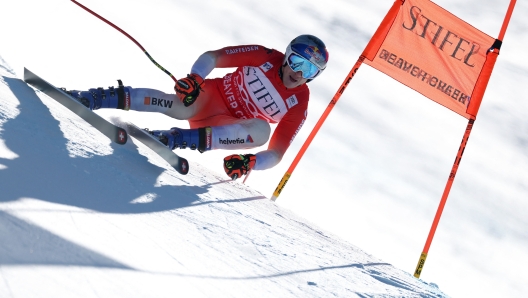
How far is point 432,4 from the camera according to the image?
6395 millimetres

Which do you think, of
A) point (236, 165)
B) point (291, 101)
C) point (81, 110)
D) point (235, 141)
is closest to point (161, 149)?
point (81, 110)

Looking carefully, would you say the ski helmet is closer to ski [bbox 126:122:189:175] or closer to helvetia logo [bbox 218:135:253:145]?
helvetia logo [bbox 218:135:253:145]

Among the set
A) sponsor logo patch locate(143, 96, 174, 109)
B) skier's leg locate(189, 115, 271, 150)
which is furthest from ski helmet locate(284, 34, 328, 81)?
sponsor logo patch locate(143, 96, 174, 109)

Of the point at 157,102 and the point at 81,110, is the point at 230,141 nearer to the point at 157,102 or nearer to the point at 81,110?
the point at 157,102

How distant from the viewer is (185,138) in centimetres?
439

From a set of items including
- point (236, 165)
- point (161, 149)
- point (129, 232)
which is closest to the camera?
point (129, 232)

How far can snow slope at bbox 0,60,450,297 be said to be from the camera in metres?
1.61

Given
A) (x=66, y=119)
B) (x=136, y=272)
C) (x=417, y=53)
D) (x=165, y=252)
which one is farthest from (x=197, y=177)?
(x=417, y=53)

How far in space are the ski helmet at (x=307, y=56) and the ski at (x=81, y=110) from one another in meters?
2.01

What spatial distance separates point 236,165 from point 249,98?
999 mm

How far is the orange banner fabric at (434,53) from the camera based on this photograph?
6.26 meters

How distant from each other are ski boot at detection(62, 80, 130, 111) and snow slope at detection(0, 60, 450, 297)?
1.05 ft

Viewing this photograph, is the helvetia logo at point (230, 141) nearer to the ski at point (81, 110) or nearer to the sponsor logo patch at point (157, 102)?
the sponsor logo patch at point (157, 102)

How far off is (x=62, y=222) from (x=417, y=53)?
533cm
